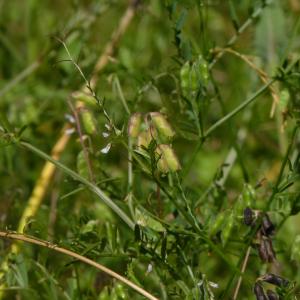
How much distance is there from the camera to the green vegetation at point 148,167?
1.38m

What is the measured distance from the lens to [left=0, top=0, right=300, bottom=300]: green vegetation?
4.54 feet

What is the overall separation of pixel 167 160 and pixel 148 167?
43mm

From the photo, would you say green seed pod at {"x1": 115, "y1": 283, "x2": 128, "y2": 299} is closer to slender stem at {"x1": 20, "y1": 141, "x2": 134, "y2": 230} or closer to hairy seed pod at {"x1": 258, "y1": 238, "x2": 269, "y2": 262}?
slender stem at {"x1": 20, "y1": 141, "x2": 134, "y2": 230}

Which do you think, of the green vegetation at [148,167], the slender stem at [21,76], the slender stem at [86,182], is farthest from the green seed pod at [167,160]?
the slender stem at [21,76]

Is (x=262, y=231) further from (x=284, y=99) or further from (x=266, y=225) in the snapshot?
(x=284, y=99)

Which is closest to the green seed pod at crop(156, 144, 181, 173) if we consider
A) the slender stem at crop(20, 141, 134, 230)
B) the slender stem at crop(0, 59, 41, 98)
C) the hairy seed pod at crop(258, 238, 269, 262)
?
the slender stem at crop(20, 141, 134, 230)

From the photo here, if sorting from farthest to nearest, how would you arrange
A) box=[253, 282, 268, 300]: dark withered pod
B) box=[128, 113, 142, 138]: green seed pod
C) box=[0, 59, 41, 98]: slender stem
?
1. box=[0, 59, 41, 98]: slender stem
2. box=[128, 113, 142, 138]: green seed pod
3. box=[253, 282, 268, 300]: dark withered pod

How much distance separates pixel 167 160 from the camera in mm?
1328

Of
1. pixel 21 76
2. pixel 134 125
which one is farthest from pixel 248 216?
pixel 21 76

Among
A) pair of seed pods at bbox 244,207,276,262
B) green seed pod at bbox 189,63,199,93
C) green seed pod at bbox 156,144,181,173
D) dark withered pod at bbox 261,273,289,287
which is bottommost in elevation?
dark withered pod at bbox 261,273,289,287

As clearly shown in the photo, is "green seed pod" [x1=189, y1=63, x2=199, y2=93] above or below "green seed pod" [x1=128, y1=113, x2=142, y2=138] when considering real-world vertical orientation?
above

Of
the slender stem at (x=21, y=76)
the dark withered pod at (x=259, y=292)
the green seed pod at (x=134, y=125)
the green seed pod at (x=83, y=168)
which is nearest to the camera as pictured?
the dark withered pod at (x=259, y=292)

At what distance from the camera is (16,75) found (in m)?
2.61

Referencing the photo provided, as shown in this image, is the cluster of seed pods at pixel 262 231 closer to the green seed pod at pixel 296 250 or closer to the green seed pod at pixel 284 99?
the green seed pod at pixel 296 250
